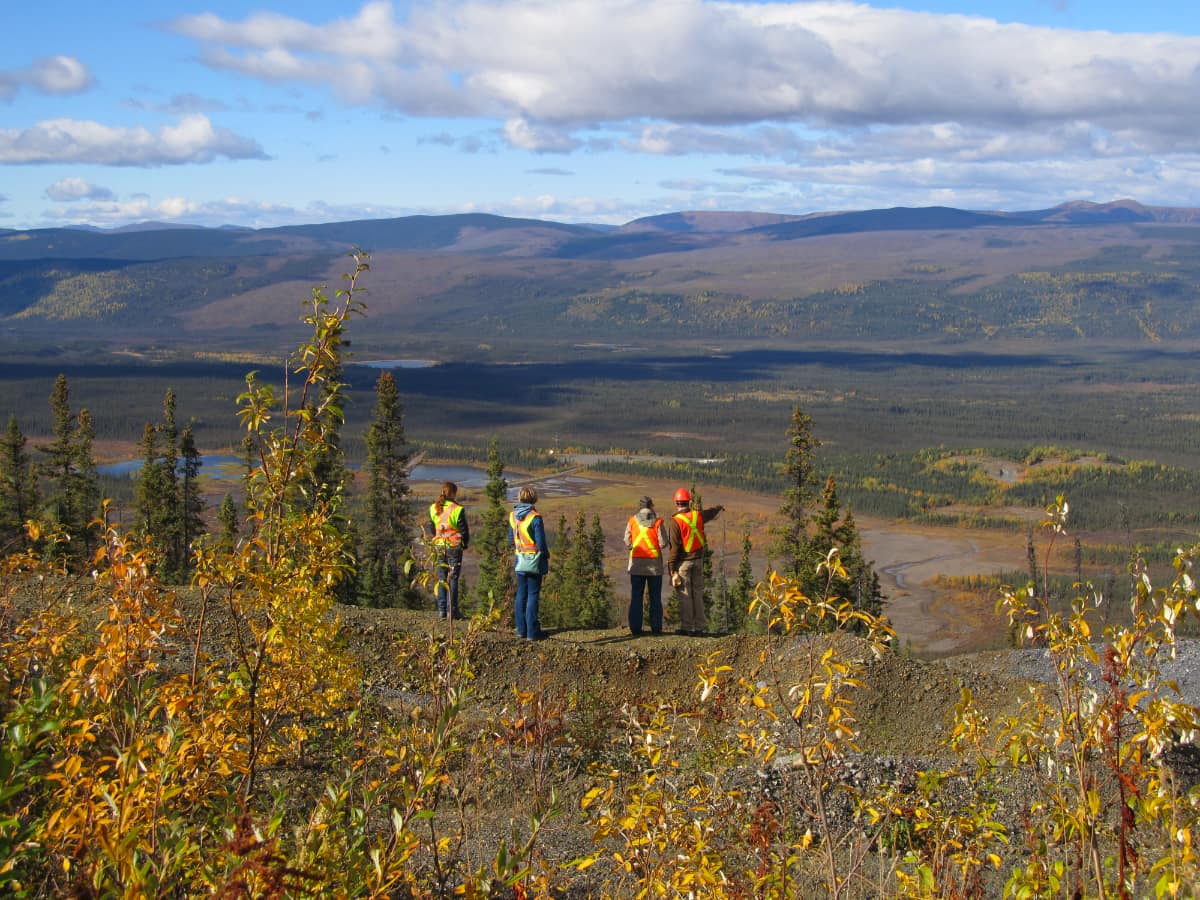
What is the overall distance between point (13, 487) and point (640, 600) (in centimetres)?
2571

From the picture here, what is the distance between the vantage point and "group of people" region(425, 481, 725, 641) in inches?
545

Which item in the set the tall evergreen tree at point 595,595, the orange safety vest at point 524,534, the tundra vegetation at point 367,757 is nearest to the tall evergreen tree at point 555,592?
the tall evergreen tree at point 595,595

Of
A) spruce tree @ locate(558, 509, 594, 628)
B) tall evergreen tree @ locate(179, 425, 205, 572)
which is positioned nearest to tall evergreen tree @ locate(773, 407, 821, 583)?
spruce tree @ locate(558, 509, 594, 628)

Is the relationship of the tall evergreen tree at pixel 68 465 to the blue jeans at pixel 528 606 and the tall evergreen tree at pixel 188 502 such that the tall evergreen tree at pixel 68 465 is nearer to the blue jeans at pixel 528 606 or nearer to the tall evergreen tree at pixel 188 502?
the tall evergreen tree at pixel 188 502

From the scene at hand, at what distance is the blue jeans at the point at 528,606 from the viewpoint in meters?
14.7

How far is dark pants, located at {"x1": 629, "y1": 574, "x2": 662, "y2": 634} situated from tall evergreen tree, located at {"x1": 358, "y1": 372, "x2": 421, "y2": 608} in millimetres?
19651

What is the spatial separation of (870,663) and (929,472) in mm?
106460

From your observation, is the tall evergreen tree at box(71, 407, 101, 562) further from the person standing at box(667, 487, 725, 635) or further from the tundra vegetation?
the tundra vegetation

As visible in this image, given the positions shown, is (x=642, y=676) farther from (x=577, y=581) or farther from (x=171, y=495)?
(x=171, y=495)

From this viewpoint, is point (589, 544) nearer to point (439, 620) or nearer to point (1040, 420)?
point (439, 620)

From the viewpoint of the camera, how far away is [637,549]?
14.5m

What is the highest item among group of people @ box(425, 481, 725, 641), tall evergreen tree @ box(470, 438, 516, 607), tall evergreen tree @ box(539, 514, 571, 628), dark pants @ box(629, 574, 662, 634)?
group of people @ box(425, 481, 725, 641)

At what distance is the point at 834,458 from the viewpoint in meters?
124

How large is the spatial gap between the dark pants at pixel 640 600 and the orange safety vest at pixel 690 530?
2.24 feet
